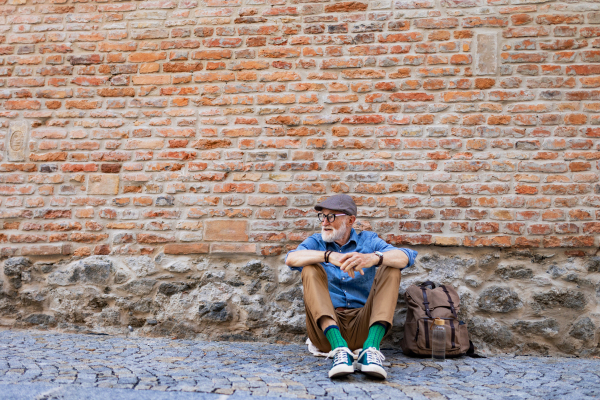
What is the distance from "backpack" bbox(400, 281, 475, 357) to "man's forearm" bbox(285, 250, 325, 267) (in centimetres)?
87

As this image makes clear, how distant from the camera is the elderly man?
2.72 metres

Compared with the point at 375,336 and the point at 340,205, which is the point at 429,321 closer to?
the point at 375,336

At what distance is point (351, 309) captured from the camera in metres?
3.23

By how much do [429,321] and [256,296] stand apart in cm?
136

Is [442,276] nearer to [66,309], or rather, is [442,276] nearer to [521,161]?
[521,161]

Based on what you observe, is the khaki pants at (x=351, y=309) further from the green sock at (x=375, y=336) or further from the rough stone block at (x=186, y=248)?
the rough stone block at (x=186, y=248)

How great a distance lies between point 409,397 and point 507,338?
1.61m

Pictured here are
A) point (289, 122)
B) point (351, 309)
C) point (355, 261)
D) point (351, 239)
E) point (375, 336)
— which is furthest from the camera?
point (289, 122)

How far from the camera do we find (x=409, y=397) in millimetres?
2266

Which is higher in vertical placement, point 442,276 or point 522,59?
point 522,59

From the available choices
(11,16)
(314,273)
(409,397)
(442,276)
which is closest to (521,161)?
(442,276)

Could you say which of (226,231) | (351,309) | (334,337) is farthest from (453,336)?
(226,231)

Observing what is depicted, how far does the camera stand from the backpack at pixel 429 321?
3.23 meters

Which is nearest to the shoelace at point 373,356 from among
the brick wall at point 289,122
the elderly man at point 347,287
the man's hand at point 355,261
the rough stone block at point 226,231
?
the elderly man at point 347,287
